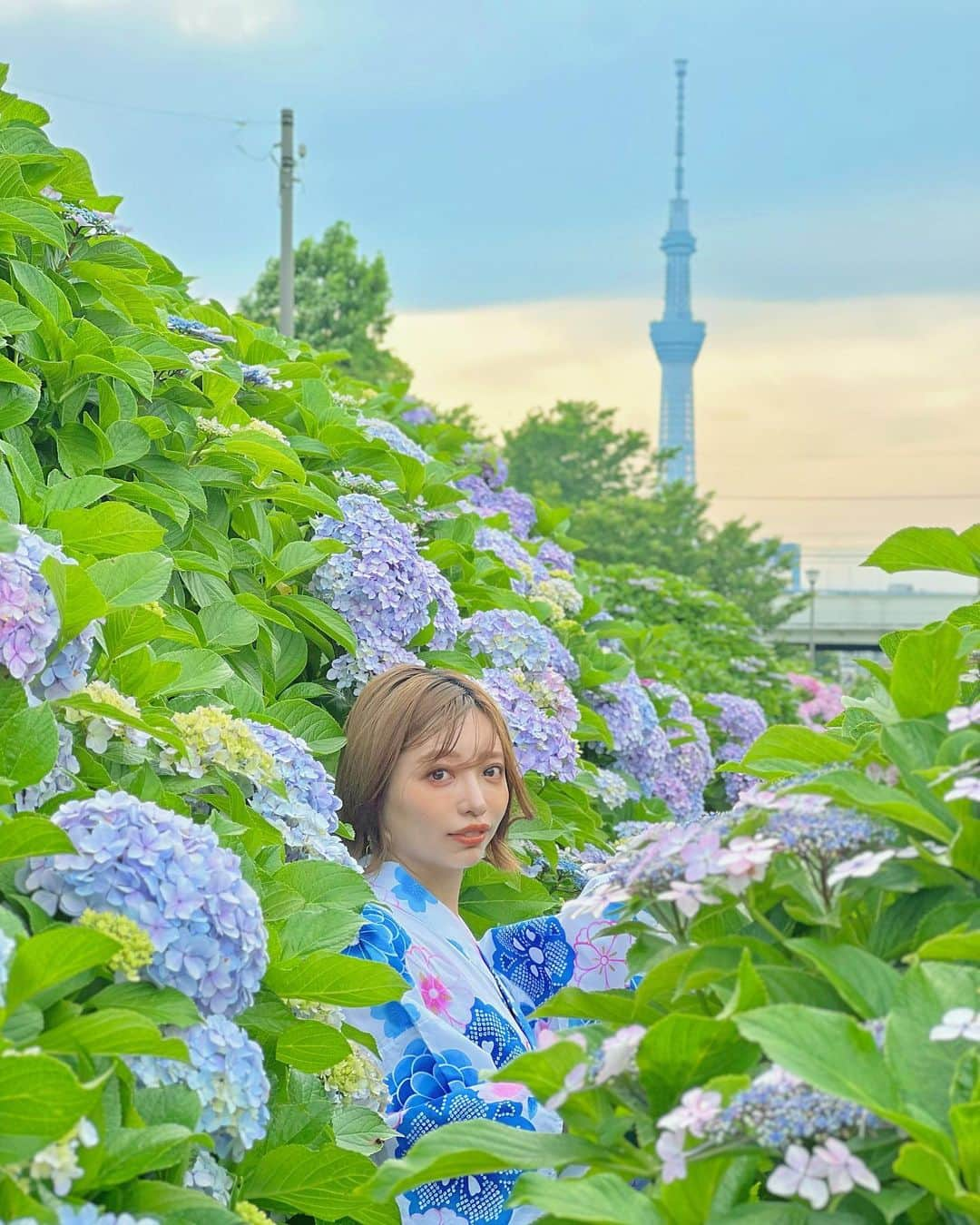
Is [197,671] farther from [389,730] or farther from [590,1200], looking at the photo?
[590,1200]

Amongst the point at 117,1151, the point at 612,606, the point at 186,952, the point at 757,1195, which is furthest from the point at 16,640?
the point at 612,606

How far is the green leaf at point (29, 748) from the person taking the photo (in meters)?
1.92

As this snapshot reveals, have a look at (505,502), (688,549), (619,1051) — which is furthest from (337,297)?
(619,1051)

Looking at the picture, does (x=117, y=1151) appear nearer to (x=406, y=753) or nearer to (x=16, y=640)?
(x=16, y=640)

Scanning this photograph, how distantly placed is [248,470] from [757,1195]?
2260 mm

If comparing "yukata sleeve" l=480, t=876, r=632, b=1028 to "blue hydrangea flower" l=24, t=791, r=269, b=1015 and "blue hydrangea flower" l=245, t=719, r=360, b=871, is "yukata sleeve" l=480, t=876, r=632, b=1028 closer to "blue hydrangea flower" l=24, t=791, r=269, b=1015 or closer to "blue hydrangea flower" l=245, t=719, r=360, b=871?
"blue hydrangea flower" l=245, t=719, r=360, b=871

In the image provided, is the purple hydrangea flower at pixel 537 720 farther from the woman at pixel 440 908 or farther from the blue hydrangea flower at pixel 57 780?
the blue hydrangea flower at pixel 57 780

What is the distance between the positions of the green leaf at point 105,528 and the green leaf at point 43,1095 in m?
1.16

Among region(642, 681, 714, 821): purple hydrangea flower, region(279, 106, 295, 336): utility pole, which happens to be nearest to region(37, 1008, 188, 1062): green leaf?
region(642, 681, 714, 821): purple hydrangea flower

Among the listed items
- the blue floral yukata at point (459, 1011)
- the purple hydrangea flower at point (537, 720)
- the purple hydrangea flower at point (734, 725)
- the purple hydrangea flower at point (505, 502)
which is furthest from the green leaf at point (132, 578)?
the purple hydrangea flower at point (734, 725)

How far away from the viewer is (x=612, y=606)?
902 cm

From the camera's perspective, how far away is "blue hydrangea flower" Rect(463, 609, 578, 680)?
4070 mm

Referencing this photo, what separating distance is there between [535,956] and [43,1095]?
5.28 ft

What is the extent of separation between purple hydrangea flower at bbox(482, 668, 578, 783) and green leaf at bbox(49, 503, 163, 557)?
1481 mm
